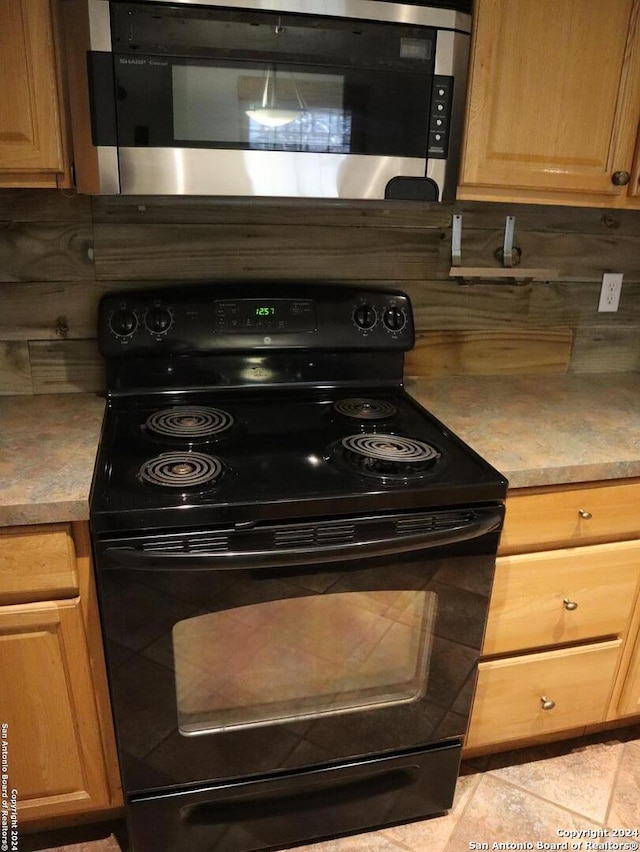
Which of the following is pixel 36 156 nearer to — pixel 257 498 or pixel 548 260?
pixel 257 498

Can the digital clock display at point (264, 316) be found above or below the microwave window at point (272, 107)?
below

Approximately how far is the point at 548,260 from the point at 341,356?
691mm

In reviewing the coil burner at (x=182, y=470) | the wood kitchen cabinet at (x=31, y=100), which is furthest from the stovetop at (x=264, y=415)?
the wood kitchen cabinet at (x=31, y=100)

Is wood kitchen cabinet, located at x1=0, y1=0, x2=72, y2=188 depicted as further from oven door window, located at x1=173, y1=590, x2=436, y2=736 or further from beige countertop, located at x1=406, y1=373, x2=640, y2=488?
beige countertop, located at x1=406, y1=373, x2=640, y2=488

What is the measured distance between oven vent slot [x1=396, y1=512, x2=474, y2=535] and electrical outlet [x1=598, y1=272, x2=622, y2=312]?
3.43ft

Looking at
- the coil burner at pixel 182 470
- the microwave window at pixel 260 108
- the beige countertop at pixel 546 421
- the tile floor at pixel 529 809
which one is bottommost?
the tile floor at pixel 529 809

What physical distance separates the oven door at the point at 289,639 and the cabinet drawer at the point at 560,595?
0.34 ft

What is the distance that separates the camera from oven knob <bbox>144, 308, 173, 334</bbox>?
1.52m

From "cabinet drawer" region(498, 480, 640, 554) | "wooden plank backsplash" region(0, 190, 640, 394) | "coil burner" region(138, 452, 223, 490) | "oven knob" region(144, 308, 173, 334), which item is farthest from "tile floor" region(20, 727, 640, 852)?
"oven knob" region(144, 308, 173, 334)

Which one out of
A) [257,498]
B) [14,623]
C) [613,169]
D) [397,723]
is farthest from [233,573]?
[613,169]

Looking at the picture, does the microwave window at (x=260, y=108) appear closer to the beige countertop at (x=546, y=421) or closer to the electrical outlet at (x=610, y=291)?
the beige countertop at (x=546, y=421)

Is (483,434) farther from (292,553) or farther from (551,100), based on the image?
(551,100)

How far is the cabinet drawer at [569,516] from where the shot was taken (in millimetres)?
1326

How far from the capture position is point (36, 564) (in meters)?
1.12
